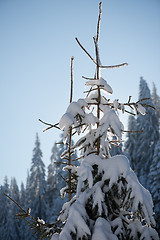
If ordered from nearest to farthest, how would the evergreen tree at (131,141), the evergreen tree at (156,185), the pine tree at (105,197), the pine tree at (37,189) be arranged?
the pine tree at (105,197) → the evergreen tree at (156,185) → the evergreen tree at (131,141) → the pine tree at (37,189)

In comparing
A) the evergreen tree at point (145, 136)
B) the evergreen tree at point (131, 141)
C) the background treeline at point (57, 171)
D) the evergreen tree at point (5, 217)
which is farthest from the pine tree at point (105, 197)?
the evergreen tree at point (5, 217)

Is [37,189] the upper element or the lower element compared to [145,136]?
lower

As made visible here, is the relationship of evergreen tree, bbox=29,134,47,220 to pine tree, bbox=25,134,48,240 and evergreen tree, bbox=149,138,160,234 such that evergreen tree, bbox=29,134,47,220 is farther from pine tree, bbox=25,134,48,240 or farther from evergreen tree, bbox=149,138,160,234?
evergreen tree, bbox=149,138,160,234

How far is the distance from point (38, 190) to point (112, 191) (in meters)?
38.9

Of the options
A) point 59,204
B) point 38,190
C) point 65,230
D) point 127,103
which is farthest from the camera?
point 38,190

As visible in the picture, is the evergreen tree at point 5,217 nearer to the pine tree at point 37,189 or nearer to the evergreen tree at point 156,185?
the pine tree at point 37,189

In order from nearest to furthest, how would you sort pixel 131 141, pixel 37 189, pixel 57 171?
pixel 131 141, pixel 57 171, pixel 37 189

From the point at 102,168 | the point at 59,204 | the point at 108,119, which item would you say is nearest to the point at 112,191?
the point at 102,168

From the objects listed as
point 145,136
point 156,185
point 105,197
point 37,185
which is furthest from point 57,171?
point 105,197

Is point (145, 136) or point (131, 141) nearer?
point (145, 136)

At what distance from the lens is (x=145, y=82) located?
33719 millimetres

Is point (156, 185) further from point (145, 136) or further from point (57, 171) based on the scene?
point (57, 171)

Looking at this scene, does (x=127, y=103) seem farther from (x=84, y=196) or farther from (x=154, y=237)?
(x=154, y=237)

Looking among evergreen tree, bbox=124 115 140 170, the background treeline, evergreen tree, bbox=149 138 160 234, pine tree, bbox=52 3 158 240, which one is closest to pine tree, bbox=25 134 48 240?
the background treeline
